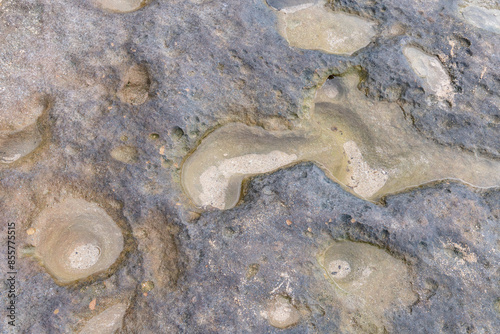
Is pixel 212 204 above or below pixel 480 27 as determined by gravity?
below

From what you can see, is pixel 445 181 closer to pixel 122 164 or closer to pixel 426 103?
pixel 426 103

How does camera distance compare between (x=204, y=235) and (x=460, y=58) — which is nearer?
(x=204, y=235)

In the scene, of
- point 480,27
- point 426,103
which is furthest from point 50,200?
point 480,27

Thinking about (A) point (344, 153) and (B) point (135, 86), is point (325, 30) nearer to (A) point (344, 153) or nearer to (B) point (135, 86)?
(A) point (344, 153)

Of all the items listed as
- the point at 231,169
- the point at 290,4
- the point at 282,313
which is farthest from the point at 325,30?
the point at 282,313

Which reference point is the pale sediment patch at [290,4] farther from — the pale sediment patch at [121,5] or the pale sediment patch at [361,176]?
the pale sediment patch at [361,176]

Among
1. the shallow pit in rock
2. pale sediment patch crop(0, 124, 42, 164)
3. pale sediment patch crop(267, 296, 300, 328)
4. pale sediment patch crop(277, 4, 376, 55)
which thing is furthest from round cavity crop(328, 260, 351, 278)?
pale sediment patch crop(0, 124, 42, 164)
